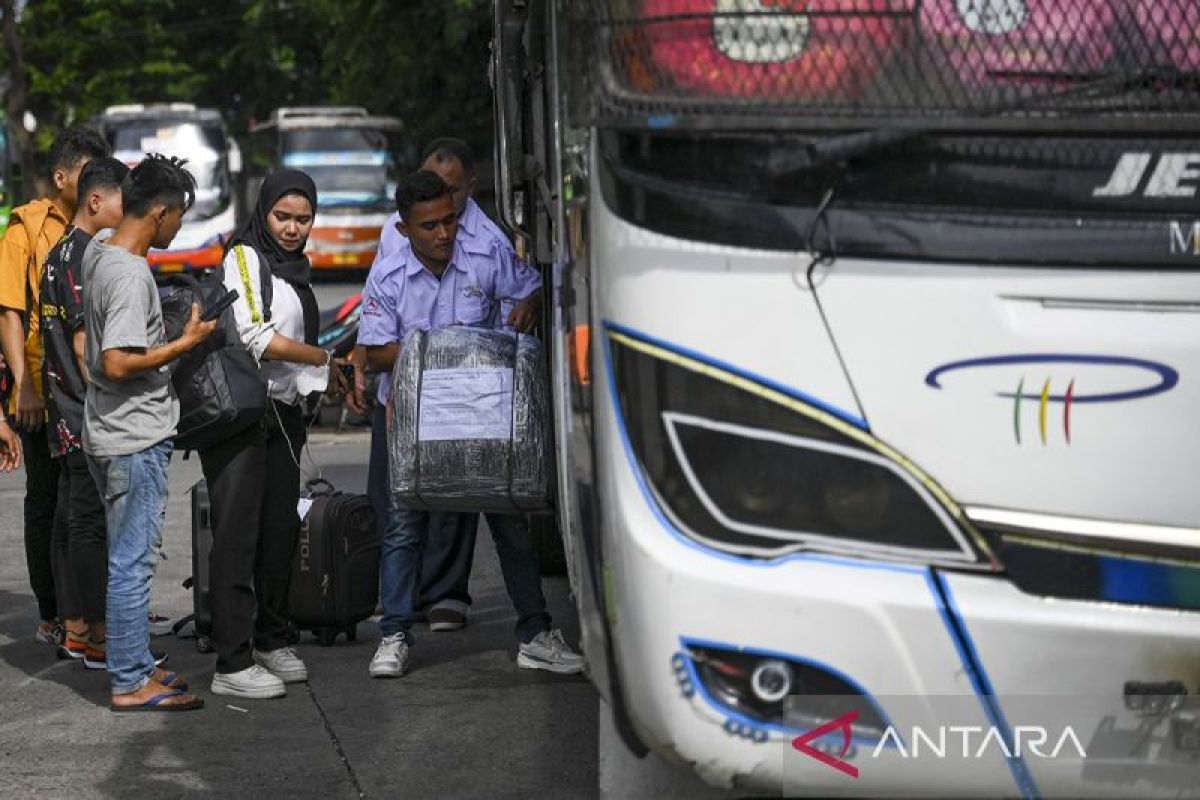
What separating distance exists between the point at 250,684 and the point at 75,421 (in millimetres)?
1100

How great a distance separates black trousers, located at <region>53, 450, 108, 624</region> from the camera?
7.37 meters

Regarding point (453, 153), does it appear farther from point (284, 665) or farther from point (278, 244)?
point (284, 665)

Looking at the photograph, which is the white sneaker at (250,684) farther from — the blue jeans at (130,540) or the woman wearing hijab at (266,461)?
the blue jeans at (130,540)

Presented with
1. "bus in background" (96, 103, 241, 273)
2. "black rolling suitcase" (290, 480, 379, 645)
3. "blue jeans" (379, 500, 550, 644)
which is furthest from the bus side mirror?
"bus in background" (96, 103, 241, 273)

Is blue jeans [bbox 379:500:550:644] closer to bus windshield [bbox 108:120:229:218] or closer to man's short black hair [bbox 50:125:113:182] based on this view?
man's short black hair [bbox 50:125:113:182]

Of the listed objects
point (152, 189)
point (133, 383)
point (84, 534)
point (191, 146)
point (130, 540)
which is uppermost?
point (191, 146)

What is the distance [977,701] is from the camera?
13.3 ft

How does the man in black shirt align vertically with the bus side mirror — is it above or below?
below

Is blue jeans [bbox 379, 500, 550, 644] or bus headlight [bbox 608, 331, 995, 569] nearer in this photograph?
bus headlight [bbox 608, 331, 995, 569]

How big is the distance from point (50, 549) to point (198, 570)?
0.67 m

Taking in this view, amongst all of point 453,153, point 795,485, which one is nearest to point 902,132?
point 795,485

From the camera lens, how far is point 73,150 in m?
7.82

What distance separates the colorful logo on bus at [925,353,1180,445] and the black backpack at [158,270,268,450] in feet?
10.6

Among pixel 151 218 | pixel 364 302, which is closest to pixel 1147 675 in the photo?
pixel 151 218
